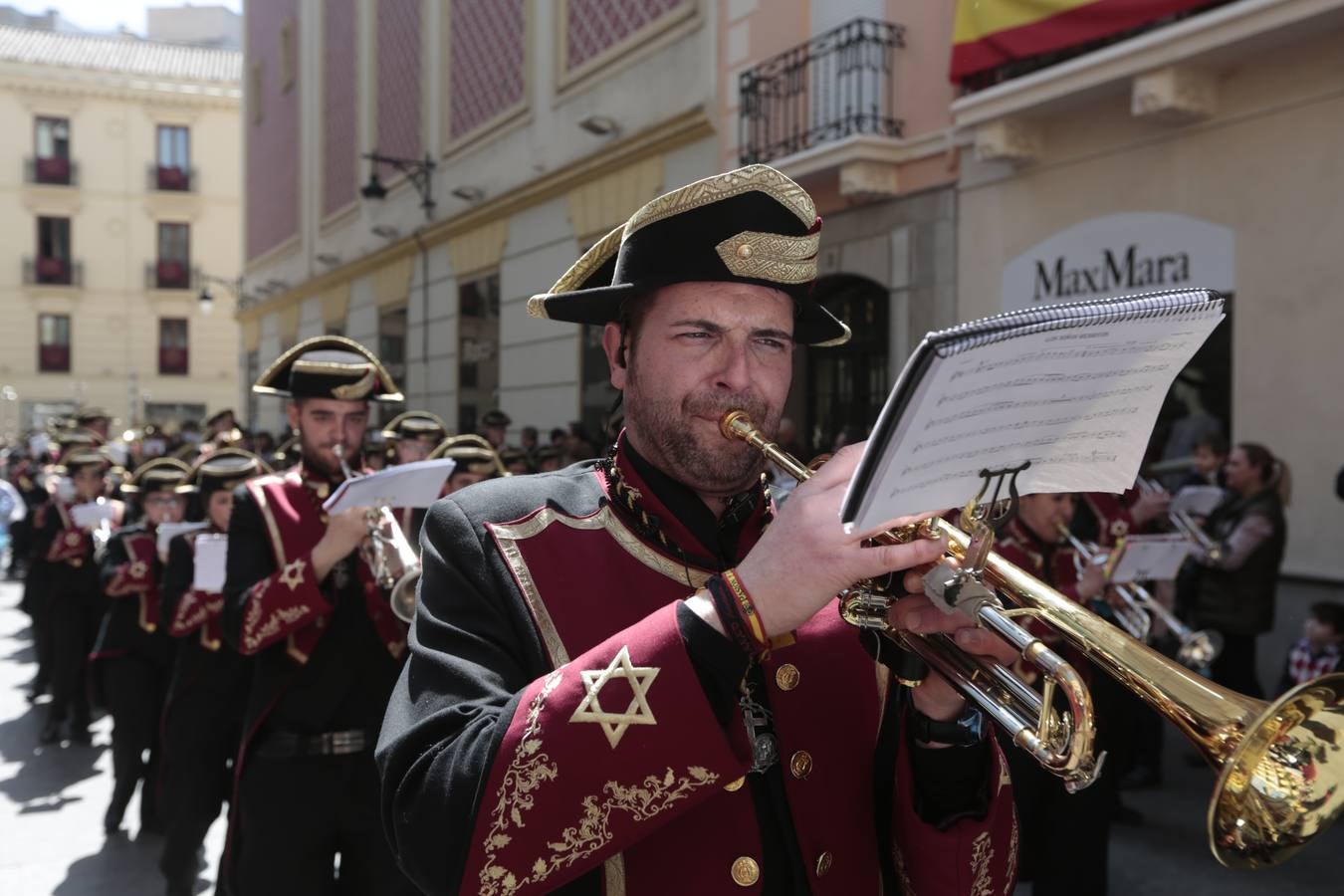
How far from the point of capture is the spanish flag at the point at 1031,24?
7.84 meters

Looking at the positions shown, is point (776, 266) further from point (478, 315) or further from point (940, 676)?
point (478, 315)

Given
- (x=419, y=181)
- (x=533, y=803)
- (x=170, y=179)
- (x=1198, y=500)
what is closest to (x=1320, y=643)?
(x=1198, y=500)

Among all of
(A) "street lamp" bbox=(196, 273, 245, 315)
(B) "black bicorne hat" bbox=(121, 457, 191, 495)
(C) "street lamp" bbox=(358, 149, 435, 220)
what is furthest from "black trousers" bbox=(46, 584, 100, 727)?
(A) "street lamp" bbox=(196, 273, 245, 315)

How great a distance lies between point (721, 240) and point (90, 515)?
316 inches

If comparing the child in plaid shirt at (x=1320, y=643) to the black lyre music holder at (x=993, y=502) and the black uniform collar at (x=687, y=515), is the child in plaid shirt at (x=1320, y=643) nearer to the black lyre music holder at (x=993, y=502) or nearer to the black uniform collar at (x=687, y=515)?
the black uniform collar at (x=687, y=515)

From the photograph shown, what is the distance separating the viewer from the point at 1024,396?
1349 millimetres

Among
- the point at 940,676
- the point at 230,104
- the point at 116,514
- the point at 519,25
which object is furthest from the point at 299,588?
the point at 230,104

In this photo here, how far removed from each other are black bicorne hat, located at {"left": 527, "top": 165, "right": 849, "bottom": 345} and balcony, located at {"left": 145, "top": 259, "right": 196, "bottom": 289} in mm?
42636

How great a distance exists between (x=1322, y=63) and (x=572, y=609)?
740 cm

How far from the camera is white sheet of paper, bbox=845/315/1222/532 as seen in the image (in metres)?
1.28

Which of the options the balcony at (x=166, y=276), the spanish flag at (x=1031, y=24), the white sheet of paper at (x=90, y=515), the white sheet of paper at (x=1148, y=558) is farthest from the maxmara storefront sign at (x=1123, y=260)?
the balcony at (x=166, y=276)

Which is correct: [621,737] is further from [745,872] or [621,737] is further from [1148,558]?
[1148,558]

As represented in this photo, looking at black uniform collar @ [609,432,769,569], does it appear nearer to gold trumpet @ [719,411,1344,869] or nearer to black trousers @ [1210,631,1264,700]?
gold trumpet @ [719,411,1344,869]

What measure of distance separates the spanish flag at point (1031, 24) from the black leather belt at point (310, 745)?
22.8 feet
